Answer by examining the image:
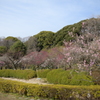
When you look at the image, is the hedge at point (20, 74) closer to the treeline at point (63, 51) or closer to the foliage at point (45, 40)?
the treeline at point (63, 51)

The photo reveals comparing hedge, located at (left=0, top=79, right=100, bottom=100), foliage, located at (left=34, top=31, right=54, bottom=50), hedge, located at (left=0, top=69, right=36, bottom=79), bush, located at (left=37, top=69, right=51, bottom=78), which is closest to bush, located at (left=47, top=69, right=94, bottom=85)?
hedge, located at (left=0, top=79, right=100, bottom=100)

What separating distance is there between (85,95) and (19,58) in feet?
42.2

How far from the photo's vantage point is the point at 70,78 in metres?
7.22

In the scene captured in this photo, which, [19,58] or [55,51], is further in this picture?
[19,58]

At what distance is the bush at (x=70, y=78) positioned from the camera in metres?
6.48

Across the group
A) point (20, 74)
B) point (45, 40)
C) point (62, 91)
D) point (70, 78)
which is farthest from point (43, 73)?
point (45, 40)

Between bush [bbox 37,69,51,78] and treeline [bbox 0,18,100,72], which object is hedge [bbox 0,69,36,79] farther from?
treeline [bbox 0,18,100,72]

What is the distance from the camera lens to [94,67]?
5.12 m

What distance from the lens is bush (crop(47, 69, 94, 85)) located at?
255 inches

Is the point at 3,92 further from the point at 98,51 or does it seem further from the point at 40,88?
the point at 98,51

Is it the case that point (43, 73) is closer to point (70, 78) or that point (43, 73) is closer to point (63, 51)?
point (63, 51)

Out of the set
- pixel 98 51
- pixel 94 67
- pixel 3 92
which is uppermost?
pixel 98 51

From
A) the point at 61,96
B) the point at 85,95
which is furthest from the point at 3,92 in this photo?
the point at 85,95

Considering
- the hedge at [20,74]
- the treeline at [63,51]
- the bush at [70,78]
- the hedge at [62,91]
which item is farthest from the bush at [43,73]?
the hedge at [62,91]
